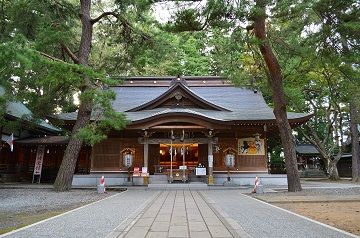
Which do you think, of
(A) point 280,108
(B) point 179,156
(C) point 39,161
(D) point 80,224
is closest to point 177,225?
(D) point 80,224

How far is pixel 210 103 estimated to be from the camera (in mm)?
22109

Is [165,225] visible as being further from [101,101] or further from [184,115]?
[184,115]

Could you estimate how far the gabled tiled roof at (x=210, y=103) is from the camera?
19797mm

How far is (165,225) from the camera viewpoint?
655 centimetres

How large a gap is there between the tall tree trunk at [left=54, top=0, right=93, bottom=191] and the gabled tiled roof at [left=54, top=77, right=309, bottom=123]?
360cm

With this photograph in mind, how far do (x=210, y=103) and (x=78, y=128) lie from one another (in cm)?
933

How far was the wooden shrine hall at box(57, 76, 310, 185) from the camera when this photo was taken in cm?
1950

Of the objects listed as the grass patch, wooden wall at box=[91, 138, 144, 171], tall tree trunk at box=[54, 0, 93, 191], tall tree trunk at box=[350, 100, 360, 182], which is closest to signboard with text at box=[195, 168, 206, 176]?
wooden wall at box=[91, 138, 144, 171]

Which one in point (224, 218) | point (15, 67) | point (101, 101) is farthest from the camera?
point (101, 101)

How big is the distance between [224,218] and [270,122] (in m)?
12.8

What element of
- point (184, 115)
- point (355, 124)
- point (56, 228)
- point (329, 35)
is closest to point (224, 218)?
point (56, 228)

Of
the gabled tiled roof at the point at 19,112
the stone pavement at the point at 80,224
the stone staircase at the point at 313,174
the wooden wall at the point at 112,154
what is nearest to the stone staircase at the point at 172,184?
the wooden wall at the point at 112,154

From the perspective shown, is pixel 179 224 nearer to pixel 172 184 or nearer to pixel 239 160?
pixel 172 184

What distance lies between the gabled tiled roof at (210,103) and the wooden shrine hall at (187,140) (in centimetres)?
6
